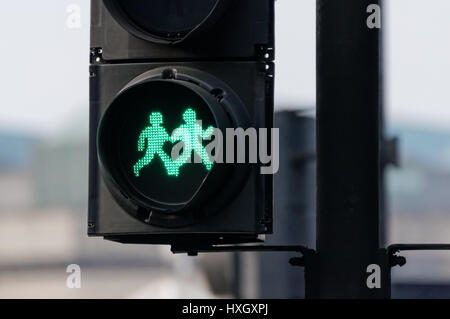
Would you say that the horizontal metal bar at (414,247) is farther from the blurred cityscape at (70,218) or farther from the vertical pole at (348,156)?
the blurred cityscape at (70,218)

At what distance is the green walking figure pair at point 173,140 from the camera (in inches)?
183

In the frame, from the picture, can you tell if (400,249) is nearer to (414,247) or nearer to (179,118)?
(414,247)

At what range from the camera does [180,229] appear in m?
4.66

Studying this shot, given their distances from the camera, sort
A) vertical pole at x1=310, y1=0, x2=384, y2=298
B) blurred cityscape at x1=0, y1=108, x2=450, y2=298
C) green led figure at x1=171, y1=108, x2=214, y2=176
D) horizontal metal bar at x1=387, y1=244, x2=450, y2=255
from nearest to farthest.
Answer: green led figure at x1=171, y1=108, x2=214, y2=176, horizontal metal bar at x1=387, y1=244, x2=450, y2=255, vertical pole at x1=310, y1=0, x2=384, y2=298, blurred cityscape at x1=0, y1=108, x2=450, y2=298

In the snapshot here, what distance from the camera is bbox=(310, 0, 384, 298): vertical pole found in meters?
4.89

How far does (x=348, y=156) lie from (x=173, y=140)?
55 centimetres

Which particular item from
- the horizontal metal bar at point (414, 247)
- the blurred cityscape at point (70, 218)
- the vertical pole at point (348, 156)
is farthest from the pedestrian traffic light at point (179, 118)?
the blurred cityscape at point (70, 218)

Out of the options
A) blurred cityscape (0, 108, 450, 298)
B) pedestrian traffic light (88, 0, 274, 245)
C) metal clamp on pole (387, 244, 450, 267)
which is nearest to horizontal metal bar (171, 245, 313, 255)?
pedestrian traffic light (88, 0, 274, 245)

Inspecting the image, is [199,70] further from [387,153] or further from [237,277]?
[237,277]

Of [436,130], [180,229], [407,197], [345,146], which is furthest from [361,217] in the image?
[407,197]

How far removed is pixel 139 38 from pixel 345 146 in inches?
27.2

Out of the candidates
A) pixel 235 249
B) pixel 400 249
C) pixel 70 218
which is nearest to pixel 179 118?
pixel 235 249

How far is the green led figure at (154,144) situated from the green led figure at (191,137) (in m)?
0.02

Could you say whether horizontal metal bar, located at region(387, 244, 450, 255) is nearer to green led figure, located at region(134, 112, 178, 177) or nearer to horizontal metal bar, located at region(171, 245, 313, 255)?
horizontal metal bar, located at region(171, 245, 313, 255)
